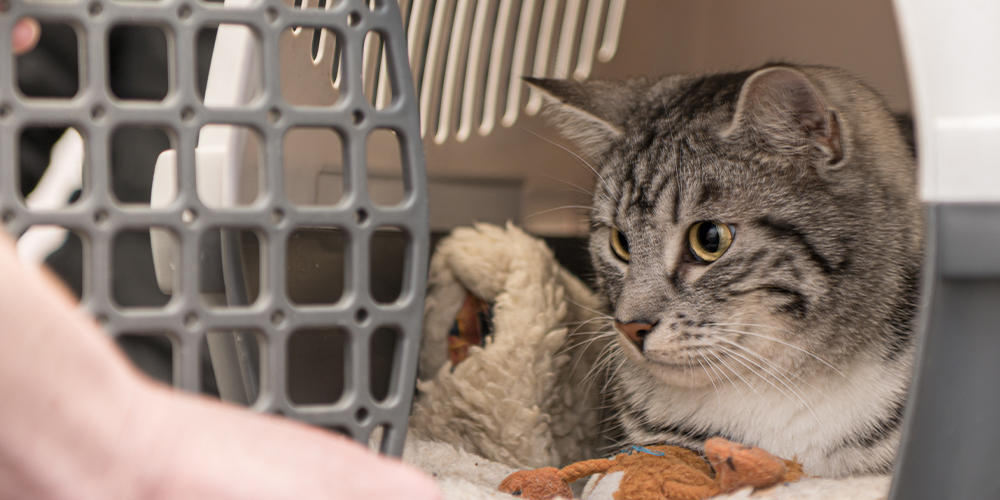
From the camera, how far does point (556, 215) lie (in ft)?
5.23

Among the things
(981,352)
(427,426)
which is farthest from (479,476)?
(981,352)

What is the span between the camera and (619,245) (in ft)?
3.36

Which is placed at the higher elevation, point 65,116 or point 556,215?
point 65,116

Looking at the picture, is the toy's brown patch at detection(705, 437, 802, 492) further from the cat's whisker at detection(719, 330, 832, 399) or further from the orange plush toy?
the cat's whisker at detection(719, 330, 832, 399)

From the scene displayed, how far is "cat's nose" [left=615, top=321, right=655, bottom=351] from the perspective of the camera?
2.79ft

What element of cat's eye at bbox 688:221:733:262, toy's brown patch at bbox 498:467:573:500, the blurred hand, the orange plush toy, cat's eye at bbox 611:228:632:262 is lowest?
→ toy's brown patch at bbox 498:467:573:500

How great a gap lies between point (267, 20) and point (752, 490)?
665 millimetres

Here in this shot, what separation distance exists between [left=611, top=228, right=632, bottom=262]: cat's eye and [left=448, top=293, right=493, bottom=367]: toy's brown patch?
0.78 ft

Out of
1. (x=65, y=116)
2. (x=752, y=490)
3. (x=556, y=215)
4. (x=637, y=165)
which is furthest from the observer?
(x=556, y=215)

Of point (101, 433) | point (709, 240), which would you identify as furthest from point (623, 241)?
point (101, 433)

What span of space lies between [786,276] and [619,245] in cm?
27

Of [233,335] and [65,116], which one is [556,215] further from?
[65,116]

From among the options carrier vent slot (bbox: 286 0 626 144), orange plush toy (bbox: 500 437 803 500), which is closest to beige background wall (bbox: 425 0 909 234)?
carrier vent slot (bbox: 286 0 626 144)

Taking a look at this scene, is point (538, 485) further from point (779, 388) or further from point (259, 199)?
point (259, 199)
